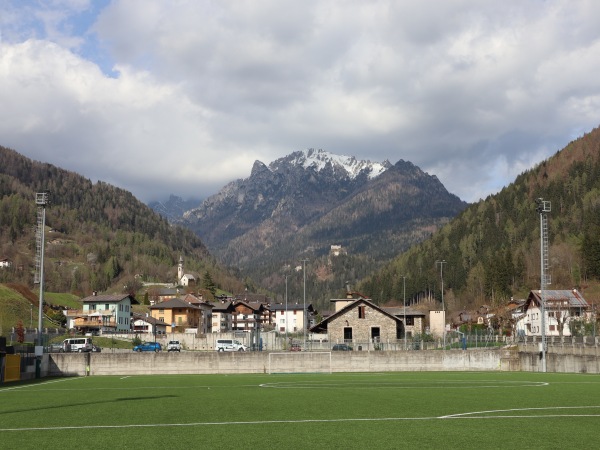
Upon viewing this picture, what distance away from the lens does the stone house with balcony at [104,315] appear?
14625 cm

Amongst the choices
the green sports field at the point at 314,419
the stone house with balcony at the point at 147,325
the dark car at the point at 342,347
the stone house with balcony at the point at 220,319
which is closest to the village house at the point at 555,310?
the dark car at the point at 342,347

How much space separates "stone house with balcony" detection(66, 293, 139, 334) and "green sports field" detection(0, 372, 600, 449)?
122m

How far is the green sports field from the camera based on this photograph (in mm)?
14438

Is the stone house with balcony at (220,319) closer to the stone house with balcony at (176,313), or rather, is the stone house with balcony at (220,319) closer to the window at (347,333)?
the stone house with balcony at (176,313)

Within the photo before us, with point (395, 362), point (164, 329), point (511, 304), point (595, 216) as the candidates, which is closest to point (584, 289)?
point (511, 304)

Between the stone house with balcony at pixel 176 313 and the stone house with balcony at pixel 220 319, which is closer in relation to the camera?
the stone house with balcony at pixel 176 313

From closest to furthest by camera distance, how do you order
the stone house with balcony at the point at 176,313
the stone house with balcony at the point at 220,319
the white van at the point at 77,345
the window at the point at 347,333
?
1. the white van at the point at 77,345
2. the window at the point at 347,333
3. the stone house with balcony at the point at 176,313
4. the stone house with balcony at the point at 220,319

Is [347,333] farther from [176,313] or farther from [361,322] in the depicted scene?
[176,313]

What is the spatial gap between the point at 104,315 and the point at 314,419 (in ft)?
477

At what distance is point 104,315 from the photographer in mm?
156000

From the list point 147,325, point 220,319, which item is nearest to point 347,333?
point 147,325

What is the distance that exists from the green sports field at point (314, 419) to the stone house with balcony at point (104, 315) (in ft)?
399

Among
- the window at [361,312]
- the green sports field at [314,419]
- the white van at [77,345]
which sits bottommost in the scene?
the white van at [77,345]

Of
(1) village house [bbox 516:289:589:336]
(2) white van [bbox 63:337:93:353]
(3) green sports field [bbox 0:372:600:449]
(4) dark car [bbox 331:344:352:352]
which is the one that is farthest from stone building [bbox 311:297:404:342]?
(3) green sports field [bbox 0:372:600:449]
